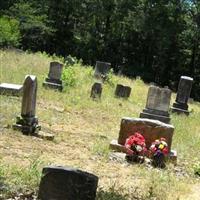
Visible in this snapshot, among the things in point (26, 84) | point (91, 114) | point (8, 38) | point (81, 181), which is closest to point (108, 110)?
point (91, 114)

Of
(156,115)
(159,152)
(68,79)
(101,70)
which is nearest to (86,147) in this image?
(159,152)

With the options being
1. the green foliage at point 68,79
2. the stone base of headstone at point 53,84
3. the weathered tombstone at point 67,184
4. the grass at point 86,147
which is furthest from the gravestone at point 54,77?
the weathered tombstone at point 67,184

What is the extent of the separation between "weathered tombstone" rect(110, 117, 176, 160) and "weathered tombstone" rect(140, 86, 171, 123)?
509cm

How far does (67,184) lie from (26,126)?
5767 mm

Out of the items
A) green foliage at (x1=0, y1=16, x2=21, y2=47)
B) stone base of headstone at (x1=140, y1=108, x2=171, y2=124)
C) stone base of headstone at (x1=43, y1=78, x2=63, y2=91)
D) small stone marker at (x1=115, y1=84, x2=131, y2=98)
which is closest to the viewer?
stone base of headstone at (x1=140, y1=108, x2=171, y2=124)

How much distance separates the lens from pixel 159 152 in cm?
1141

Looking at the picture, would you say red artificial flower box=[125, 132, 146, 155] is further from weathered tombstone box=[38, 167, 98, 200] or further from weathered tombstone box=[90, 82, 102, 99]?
weathered tombstone box=[90, 82, 102, 99]

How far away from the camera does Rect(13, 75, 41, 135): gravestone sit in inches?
482

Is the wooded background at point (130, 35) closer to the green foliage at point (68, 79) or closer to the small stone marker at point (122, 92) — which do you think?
the green foliage at point (68, 79)

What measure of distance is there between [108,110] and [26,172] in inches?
419

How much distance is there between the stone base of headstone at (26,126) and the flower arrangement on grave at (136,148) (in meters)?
Answer: 2.08

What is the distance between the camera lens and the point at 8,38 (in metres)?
36.0

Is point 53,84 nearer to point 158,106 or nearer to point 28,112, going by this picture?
point 158,106

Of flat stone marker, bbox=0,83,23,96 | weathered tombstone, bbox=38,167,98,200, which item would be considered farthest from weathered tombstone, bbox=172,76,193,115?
weathered tombstone, bbox=38,167,98,200
